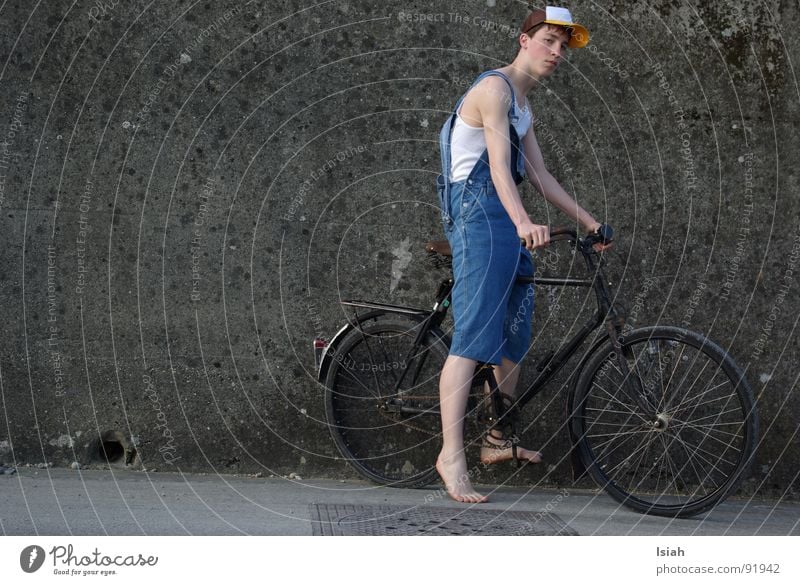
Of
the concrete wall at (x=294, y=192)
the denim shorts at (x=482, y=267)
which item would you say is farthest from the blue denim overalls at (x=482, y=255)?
the concrete wall at (x=294, y=192)

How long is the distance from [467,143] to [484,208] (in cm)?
29

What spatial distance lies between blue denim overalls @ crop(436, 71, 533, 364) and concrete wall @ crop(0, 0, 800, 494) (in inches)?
26.0

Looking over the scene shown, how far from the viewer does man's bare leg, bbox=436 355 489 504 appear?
4.38 metres

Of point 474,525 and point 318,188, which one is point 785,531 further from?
point 318,188

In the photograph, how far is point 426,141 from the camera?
5039mm

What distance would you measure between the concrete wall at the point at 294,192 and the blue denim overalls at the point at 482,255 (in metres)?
0.66

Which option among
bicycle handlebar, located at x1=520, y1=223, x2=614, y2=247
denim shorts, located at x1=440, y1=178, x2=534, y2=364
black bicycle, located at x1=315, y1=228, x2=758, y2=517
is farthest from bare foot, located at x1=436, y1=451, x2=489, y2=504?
bicycle handlebar, located at x1=520, y1=223, x2=614, y2=247

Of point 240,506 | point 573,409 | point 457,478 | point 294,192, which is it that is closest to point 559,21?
point 294,192

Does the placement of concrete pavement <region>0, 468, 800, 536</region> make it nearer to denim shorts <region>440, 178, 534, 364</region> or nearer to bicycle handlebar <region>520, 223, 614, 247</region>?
denim shorts <region>440, 178, 534, 364</region>

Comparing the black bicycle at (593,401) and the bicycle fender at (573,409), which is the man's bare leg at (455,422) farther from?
the bicycle fender at (573,409)

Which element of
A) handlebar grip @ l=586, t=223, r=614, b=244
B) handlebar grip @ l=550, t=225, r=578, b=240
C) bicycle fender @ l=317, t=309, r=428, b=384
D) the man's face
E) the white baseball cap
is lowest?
bicycle fender @ l=317, t=309, r=428, b=384

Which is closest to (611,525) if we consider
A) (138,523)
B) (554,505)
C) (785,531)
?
(554,505)

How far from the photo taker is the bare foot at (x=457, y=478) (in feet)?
14.4

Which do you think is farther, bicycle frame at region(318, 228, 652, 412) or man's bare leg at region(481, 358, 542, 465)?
man's bare leg at region(481, 358, 542, 465)
